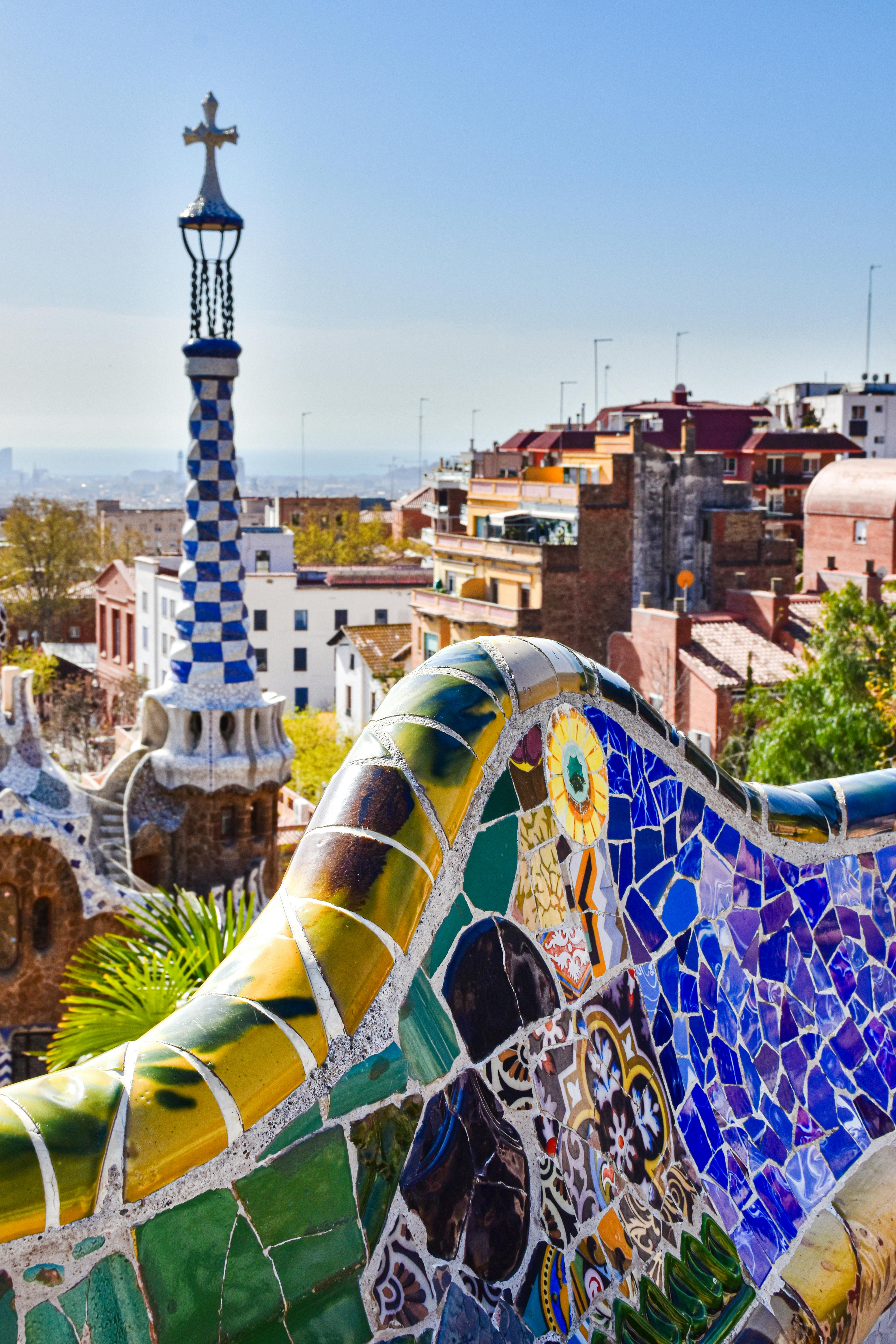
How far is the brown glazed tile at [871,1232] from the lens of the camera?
3.83 metres

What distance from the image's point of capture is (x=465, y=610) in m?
28.9

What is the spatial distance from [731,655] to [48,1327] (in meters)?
23.1

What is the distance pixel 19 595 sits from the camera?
140 feet

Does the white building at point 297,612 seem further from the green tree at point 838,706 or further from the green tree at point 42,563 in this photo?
the green tree at point 838,706

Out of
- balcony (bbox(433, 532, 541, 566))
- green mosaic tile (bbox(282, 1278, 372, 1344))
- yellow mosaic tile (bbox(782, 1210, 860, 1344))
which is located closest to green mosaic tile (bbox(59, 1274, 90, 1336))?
green mosaic tile (bbox(282, 1278, 372, 1344))

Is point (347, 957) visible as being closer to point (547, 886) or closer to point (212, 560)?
point (547, 886)

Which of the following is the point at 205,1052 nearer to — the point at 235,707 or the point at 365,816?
the point at 365,816

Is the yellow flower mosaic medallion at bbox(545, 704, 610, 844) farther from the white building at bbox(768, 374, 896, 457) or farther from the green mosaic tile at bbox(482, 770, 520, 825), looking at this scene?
the white building at bbox(768, 374, 896, 457)

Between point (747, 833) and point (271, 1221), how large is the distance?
209cm

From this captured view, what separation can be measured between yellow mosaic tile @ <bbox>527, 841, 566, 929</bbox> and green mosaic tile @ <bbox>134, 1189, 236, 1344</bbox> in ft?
3.43

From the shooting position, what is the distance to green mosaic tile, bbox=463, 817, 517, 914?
2947 mm

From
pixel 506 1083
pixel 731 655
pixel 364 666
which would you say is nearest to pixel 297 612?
pixel 364 666

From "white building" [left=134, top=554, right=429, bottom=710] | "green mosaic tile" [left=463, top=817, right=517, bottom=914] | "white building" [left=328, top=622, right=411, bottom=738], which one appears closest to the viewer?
"green mosaic tile" [left=463, top=817, right=517, bottom=914]

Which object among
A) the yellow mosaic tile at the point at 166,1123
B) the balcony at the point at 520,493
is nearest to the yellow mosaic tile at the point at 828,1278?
the yellow mosaic tile at the point at 166,1123
